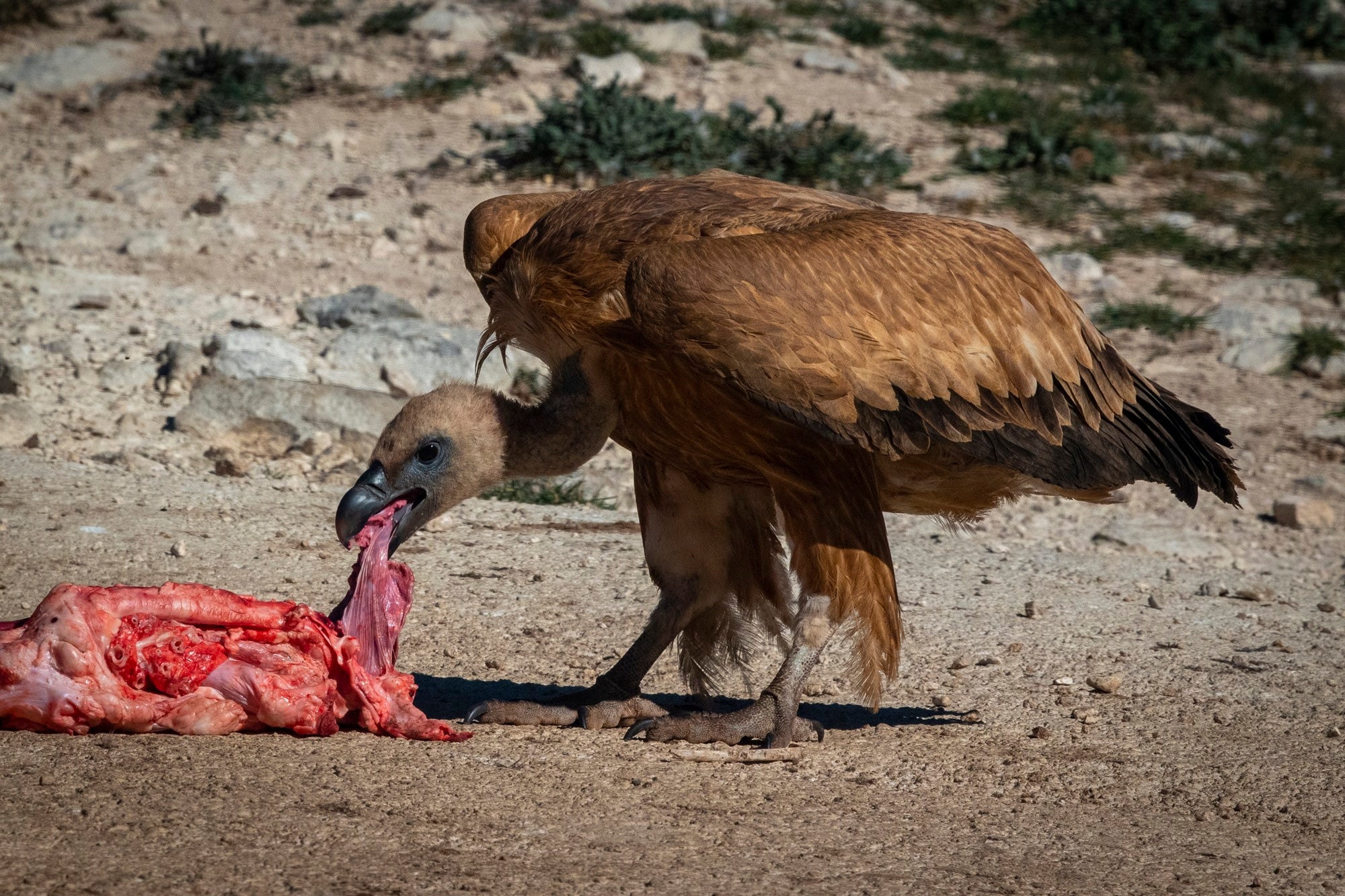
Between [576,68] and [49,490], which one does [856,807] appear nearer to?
[49,490]

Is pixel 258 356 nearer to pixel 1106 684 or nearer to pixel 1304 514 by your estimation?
pixel 1106 684

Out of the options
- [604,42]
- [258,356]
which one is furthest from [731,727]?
[604,42]

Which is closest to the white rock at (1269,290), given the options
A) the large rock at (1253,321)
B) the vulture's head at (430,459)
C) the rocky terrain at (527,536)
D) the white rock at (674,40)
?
the rocky terrain at (527,536)

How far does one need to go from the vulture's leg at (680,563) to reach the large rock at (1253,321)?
5.53m

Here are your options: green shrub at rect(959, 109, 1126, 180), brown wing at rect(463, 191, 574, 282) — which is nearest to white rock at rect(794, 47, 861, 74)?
green shrub at rect(959, 109, 1126, 180)

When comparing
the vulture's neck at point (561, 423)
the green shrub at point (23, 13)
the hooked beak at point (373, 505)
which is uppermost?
the vulture's neck at point (561, 423)

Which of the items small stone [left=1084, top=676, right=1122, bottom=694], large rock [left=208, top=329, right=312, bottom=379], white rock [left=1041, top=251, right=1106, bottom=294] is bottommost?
white rock [left=1041, top=251, right=1106, bottom=294]

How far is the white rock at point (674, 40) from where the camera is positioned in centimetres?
1209

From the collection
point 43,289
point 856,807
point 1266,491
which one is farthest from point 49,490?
point 1266,491

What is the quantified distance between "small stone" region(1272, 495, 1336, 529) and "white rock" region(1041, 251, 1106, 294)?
8.87 feet

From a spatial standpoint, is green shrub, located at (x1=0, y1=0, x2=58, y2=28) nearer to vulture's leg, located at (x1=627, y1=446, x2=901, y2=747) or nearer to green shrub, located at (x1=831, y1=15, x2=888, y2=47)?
green shrub, located at (x1=831, y1=15, x2=888, y2=47)

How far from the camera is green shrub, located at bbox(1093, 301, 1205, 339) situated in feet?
A: 29.8

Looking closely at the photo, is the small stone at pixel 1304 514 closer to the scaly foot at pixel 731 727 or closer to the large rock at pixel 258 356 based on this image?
the scaly foot at pixel 731 727

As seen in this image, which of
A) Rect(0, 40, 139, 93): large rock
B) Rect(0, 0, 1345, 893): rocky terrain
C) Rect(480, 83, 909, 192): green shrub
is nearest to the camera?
Rect(0, 0, 1345, 893): rocky terrain
